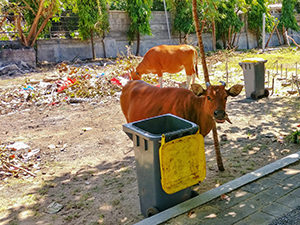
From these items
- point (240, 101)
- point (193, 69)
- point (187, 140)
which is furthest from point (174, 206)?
point (193, 69)

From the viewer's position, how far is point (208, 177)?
14.7 feet

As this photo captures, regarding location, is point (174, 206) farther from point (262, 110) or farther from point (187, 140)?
point (262, 110)

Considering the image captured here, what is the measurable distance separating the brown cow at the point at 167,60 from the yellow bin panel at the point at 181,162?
614cm

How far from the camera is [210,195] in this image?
12.1 feet

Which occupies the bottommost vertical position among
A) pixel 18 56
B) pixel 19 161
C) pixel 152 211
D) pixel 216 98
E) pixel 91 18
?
pixel 19 161

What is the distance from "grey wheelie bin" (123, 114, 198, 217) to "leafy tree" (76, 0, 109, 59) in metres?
15.2

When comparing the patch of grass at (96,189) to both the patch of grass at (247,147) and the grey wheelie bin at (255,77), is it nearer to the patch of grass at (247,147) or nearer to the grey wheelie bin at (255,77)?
the patch of grass at (247,147)

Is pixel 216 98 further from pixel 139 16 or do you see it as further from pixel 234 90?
pixel 139 16

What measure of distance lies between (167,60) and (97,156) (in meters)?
4.75

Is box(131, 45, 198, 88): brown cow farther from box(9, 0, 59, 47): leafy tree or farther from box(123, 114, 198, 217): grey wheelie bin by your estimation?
box(9, 0, 59, 47): leafy tree

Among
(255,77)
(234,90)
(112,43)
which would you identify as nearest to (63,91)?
(255,77)

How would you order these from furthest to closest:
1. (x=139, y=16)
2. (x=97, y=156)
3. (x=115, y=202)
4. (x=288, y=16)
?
(x=288, y=16), (x=139, y=16), (x=97, y=156), (x=115, y=202)

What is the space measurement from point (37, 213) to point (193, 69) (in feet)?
22.8

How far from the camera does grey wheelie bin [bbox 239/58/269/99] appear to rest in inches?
344
